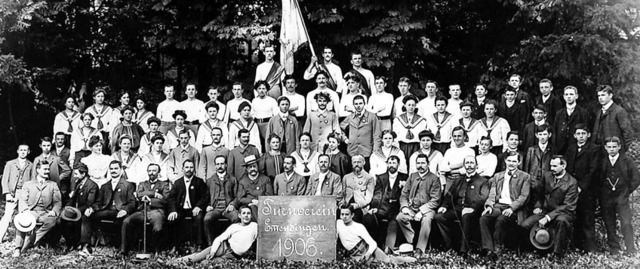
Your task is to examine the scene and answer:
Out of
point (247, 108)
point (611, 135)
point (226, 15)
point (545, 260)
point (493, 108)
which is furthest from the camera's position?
point (226, 15)

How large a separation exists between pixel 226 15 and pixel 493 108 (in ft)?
19.1

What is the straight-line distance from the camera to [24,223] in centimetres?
958

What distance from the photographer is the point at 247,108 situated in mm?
10742

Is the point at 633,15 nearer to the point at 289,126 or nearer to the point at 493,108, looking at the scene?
the point at 493,108

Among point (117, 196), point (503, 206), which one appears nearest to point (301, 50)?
point (117, 196)

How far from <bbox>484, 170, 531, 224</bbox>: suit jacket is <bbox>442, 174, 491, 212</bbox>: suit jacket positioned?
10cm

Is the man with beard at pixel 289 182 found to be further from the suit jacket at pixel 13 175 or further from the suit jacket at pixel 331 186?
the suit jacket at pixel 13 175

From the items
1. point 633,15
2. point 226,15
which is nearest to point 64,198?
point 226,15

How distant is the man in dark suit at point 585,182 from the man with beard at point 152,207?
17.0 ft

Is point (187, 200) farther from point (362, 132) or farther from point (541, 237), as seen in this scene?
point (541, 237)

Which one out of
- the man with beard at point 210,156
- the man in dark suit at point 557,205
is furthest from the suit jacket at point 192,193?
the man in dark suit at point 557,205

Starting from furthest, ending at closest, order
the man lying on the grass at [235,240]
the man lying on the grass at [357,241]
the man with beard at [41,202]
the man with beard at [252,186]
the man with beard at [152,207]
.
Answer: the man with beard at [41,202], the man with beard at [252,186], the man with beard at [152,207], the man lying on the grass at [235,240], the man lying on the grass at [357,241]

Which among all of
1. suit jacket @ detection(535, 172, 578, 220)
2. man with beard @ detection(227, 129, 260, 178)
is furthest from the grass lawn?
man with beard @ detection(227, 129, 260, 178)

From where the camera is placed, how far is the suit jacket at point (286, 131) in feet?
35.2
